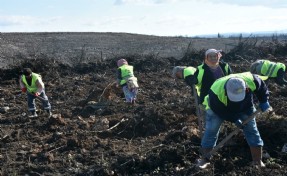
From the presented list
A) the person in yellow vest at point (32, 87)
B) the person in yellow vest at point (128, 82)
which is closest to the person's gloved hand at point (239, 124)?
the person in yellow vest at point (128, 82)

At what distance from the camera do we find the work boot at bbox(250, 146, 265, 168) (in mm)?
5754

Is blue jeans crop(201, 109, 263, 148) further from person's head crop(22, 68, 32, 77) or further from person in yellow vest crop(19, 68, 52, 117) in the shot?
person's head crop(22, 68, 32, 77)

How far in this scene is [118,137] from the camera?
26.2ft

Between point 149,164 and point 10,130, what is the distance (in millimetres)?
3667

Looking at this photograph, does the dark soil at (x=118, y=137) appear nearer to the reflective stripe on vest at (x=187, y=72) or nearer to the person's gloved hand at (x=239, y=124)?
the person's gloved hand at (x=239, y=124)

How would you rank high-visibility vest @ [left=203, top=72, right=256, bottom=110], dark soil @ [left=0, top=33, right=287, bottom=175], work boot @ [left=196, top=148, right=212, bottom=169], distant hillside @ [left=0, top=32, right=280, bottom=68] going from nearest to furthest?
high-visibility vest @ [left=203, top=72, right=256, bottom=110] → work boot @ [left=196, top=148, right=212, bottom=169] → dark soil @ [left=0, top=33, right=287, bottom=175] → distant hillside @ [left=0, top=32, right=280, bottom=68]

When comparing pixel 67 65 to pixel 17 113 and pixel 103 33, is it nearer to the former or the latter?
pixel 17 113

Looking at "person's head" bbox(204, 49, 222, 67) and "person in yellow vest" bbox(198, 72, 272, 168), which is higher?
"person's head" bbox(204, 49, 222, 67)

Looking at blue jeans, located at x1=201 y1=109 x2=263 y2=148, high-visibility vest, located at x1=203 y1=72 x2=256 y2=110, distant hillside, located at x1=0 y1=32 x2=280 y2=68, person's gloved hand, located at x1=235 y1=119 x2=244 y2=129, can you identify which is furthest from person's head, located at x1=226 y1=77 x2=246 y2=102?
distant hillside, located at x1=0 y1=32 x2=280 y2=68

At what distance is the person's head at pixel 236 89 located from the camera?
5219 mm

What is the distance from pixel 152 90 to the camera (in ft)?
42.5

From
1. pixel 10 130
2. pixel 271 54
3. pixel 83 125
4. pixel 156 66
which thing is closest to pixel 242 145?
pixel 83 125

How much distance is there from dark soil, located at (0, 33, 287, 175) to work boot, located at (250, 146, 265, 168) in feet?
0.34

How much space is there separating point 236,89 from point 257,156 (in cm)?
110
